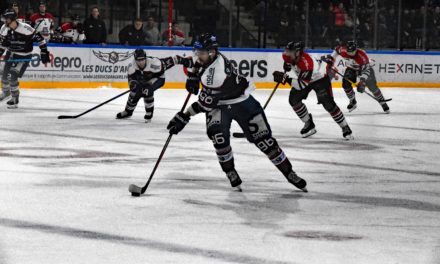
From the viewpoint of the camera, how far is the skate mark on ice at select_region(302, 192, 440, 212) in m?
8.20

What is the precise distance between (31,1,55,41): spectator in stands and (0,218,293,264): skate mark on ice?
1542 centimetres

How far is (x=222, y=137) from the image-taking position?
29.1 feet

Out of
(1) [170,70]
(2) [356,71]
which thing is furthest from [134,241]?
(1) [170,70]

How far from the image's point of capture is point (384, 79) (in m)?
26.9

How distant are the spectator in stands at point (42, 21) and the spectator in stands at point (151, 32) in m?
2.48

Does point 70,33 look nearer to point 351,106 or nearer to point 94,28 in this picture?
point 94,28

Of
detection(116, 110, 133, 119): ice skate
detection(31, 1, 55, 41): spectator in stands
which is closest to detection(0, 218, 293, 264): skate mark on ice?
detection(116, 110, 133, 119): ice skate

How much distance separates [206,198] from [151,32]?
15937mm

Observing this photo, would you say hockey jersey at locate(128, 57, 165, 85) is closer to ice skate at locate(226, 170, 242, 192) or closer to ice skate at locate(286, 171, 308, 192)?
ice skate at locate(226, 170, 242, 192)

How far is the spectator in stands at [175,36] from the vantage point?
24.4 metres

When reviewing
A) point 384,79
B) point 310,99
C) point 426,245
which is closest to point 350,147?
point 426,245

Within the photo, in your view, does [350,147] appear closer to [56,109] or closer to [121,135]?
[121,135]

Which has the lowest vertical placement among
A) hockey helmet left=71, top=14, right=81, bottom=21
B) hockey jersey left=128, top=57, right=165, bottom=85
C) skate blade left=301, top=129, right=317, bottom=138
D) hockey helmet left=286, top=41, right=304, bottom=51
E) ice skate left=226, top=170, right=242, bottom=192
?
skate blade left=301, top=129, right=317, bottom=138

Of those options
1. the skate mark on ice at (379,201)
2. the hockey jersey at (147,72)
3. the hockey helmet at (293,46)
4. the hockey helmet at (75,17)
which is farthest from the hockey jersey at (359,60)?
the skate mark on ice at (379,201)
